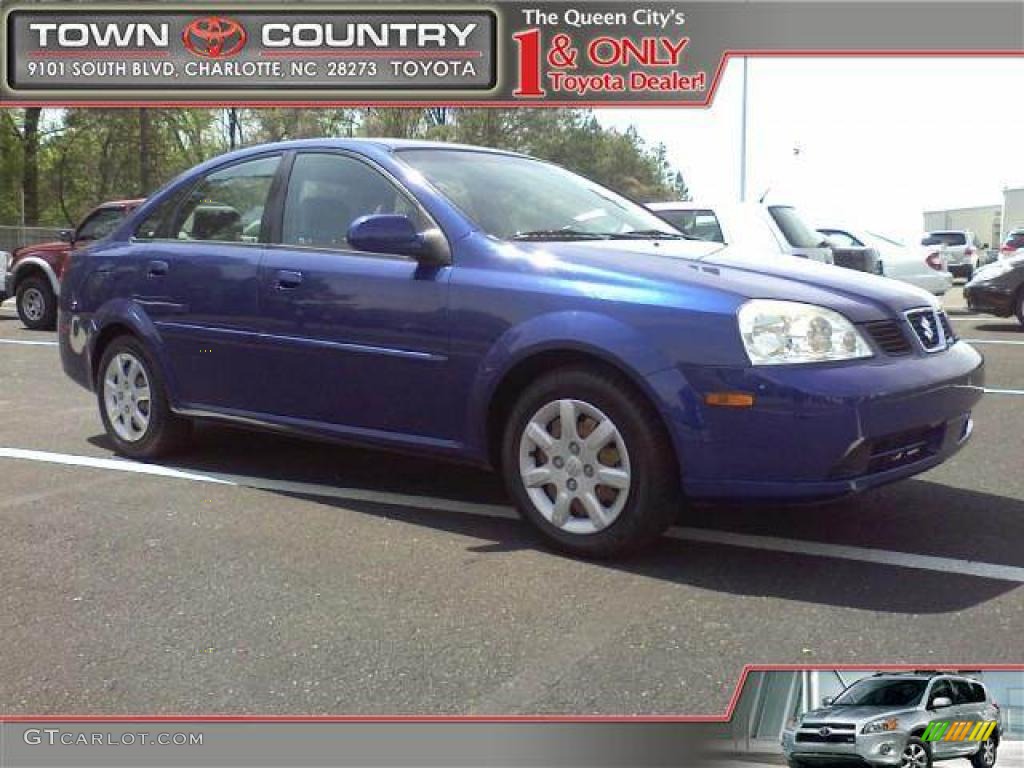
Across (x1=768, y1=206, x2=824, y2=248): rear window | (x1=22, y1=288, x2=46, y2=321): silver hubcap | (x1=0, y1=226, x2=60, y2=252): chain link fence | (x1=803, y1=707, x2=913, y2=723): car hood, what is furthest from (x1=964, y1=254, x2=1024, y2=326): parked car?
(x1=0, y1=226, x2=60, y2=252): chain link fence

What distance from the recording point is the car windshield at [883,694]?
2.54 meters

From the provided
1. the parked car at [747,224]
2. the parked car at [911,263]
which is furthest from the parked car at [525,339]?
the parked car at [911,263]

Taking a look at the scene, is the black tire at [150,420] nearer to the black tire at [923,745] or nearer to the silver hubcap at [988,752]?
the black tire at [923,745]

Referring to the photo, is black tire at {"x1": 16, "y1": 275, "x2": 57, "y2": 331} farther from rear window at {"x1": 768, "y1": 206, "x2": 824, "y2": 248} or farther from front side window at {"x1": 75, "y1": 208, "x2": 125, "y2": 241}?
rear window at {"x1": 768, "y1": 206, "x2": 824, "y2": 248}

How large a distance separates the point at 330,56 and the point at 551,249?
188 inches

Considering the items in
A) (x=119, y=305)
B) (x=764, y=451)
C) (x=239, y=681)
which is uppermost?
(x=119, y=305)

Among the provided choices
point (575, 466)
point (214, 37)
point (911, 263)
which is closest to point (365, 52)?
point (214, 37)

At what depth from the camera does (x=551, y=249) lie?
390 cm

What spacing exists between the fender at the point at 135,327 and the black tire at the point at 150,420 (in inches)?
2.4

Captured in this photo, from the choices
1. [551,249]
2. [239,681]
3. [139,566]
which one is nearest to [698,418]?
[551,249]

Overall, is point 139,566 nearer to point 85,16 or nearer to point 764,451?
point 764,451

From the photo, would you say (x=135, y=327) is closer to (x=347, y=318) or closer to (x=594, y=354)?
(x=347, y=318)

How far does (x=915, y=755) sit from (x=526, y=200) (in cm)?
274

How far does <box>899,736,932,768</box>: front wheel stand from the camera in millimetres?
2379
